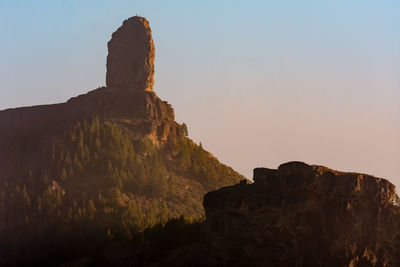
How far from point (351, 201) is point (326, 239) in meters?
9.52

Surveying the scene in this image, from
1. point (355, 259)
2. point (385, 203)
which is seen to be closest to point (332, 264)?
point (355, 259)

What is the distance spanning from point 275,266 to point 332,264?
11986 millimetres

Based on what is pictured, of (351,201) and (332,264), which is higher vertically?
(351,201)

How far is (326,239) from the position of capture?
651 ft

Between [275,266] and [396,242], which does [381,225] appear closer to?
[396,242]

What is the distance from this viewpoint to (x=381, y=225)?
198 metres

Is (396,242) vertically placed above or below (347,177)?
below

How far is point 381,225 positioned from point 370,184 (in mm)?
8827

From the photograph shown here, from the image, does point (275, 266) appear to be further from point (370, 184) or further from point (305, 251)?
point (370, 184)

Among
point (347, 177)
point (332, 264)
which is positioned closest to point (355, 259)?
point (332, 264)

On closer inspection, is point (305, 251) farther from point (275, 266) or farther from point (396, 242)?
point (396, 242)

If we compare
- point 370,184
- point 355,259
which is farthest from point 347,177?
point 355,259

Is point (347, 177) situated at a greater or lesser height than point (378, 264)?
greater

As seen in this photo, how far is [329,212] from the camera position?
7869 inches
